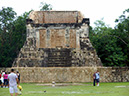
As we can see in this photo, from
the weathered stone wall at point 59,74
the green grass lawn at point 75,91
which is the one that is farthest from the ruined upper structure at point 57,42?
the green grass lawn at point 75,91

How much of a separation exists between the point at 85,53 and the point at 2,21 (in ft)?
61.8

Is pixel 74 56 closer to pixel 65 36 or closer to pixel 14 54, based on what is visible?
pixel 65 36

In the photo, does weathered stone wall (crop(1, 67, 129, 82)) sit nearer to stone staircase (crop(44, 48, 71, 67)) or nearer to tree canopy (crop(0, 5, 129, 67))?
stone staircase (crop(44, 48, 71, 67))

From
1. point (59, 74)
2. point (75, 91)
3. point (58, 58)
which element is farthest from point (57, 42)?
point (75, 91)

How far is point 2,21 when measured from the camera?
4562 centimetres

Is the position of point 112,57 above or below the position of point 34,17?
below

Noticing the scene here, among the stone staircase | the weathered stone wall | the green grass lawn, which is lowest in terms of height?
the green grass lawn

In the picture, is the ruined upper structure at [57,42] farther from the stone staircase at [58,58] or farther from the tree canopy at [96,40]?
the tree canopy at [96,40]

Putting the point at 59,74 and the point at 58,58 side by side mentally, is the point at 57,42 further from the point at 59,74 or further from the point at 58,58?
the point at 59,74

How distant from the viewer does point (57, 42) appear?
33.3m

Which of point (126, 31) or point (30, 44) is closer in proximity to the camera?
point (30, 44)

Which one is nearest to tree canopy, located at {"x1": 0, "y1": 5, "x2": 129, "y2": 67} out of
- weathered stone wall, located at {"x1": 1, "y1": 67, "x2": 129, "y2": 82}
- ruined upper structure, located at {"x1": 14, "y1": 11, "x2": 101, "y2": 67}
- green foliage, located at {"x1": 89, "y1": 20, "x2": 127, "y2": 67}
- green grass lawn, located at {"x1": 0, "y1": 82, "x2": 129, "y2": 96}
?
green foliage, located at {"x1": 89, "y1": 20, "x2": 127, "y2": 67}

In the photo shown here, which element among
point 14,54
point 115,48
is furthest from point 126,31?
point 14,54

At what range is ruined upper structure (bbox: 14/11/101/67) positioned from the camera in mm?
30078
